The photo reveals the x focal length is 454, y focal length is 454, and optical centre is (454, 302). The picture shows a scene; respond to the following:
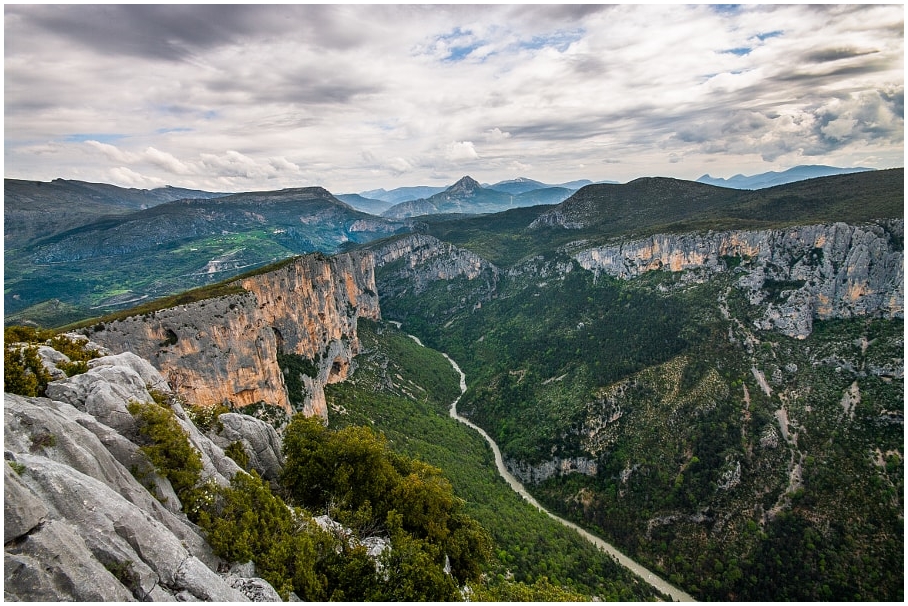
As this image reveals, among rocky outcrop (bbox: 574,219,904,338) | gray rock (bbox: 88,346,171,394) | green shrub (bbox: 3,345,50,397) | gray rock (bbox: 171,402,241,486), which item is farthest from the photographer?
rocky outcrop (bbox: 574,219,904,338)

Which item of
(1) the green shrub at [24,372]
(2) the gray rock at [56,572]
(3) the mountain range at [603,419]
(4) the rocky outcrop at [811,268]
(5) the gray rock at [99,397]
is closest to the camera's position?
(2) the gray rock at [56,572]

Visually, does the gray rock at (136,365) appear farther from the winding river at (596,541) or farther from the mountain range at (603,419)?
the winding river at (596,541)

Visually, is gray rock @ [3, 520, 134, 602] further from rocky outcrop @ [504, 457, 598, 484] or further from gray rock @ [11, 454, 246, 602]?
rocky outcrop @ [504, 457, 598, 484]

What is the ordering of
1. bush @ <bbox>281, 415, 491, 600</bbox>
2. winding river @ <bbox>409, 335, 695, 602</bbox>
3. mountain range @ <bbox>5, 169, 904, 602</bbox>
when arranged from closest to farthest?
mountain range @ <bbox>5, 169, 904, 602</bbox>, bush @ <bbox>281, 415, 491, 600</bbox>, winding river @ <bbox>409, 335, 695, 602</bbox>

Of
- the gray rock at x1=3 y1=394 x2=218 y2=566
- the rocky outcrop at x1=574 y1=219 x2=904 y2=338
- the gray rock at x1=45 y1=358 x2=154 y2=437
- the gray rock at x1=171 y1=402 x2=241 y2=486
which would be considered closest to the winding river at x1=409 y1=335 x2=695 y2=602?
the rocky outcrop at x1=574 y1=219 x2=904 y2=338

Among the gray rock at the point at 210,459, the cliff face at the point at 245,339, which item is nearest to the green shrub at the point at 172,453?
the gray rock at the point at 210,459

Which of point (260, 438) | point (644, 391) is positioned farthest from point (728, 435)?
point (260, 438)

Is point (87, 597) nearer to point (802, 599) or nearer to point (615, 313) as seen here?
point (802, 599)
